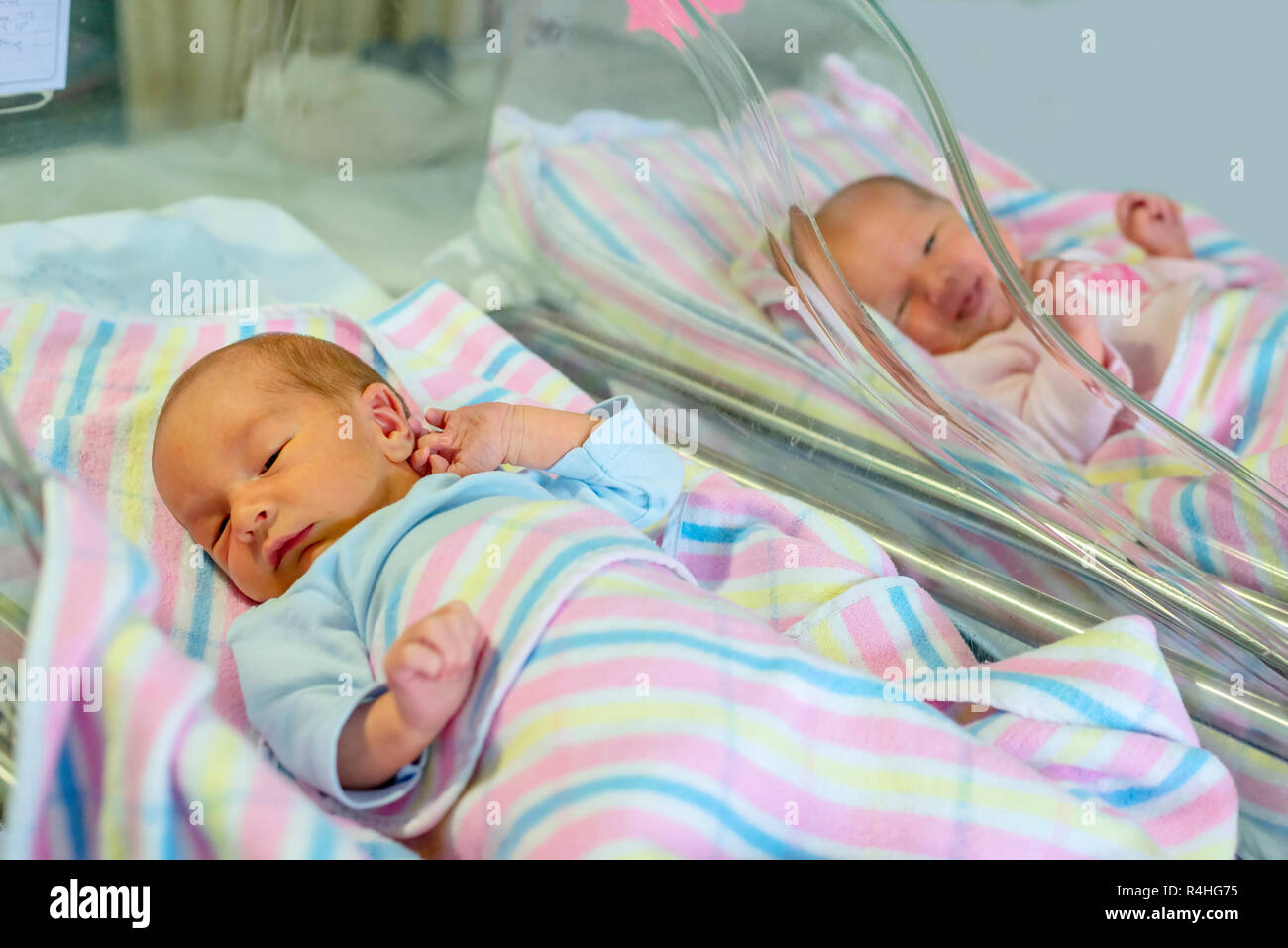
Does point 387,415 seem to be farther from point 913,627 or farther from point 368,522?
point 913,627

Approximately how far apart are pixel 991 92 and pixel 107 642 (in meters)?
2.01

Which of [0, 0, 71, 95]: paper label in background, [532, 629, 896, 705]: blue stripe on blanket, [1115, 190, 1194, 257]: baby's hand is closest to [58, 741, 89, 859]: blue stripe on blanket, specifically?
[532, 629, 896, 705]: blue stripe on blanket

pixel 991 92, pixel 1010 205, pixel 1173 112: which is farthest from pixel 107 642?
pixel 1173 112

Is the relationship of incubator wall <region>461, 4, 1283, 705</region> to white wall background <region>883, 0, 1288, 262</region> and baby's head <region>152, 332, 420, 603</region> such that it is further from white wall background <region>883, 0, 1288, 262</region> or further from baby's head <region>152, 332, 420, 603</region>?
white wall background <region>883, 0, 1288, 262</region>

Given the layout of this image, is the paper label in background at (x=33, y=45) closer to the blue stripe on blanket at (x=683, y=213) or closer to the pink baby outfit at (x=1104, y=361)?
the blue stripe on blanket at (x=683, y=213)

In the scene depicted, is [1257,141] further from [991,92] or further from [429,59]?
[429,59]

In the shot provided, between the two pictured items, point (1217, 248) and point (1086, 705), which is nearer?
point (1086, 705)

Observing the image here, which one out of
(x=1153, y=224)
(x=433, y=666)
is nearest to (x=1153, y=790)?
(x=433, y=666)

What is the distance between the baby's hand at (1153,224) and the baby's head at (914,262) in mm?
468

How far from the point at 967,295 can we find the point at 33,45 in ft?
3.41

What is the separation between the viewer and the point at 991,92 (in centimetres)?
217

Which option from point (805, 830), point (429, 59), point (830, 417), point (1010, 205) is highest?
point (429, 59)

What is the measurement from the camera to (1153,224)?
178 cm

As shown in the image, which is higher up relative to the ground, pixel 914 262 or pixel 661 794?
pixel 914 262
